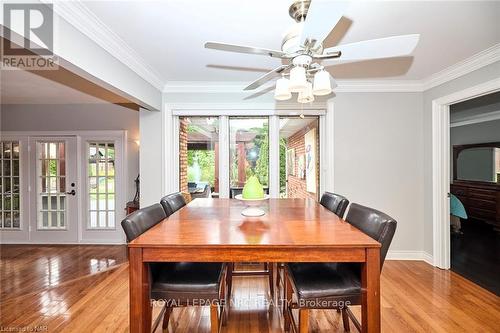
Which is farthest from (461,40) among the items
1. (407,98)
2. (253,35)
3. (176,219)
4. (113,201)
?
(113,201)

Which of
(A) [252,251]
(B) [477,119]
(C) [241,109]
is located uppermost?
(B) [477,119]

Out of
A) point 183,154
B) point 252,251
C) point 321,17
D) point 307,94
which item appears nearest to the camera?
point 321,17

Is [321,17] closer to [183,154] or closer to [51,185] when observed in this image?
[183,154]

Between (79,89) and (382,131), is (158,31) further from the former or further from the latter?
(382,131)

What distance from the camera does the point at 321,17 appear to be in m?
1.14

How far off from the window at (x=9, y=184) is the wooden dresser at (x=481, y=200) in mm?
8442

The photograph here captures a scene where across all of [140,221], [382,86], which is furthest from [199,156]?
[382,86]

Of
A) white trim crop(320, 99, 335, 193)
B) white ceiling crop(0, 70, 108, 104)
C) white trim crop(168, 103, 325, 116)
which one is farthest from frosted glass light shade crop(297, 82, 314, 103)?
white ceiling crop(0, 70, 108, 104)

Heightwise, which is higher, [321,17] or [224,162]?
[321,17]

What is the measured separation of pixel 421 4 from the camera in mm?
1751

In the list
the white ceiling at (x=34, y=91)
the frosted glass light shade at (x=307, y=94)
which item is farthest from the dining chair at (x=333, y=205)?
the white ceiling at (x=34, y=91)

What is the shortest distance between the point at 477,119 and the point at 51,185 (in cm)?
832

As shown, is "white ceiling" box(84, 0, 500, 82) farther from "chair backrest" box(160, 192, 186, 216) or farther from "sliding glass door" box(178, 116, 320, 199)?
"chair backrest" box(160, 192, 186, 216)

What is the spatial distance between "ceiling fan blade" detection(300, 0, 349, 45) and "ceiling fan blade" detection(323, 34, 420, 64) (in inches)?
8.9
